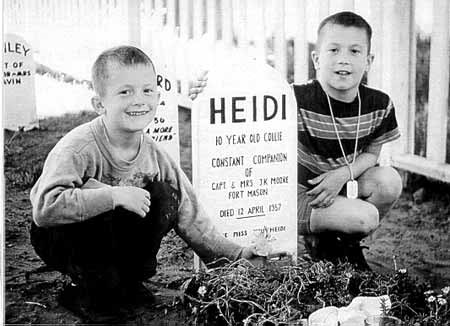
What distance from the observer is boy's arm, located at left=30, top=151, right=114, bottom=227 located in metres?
2.23

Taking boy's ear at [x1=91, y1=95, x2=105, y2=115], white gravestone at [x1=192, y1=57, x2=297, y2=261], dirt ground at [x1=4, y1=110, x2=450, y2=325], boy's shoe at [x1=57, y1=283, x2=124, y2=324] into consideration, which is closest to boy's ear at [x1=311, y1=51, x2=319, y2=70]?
white gravestone at [x1=192, y1=57, x2=297, y2=261]

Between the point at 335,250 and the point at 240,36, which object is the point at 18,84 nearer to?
the point at 240,36

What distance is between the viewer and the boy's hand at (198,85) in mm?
2375

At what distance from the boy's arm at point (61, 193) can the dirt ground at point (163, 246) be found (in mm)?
25

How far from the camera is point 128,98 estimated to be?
2283 millimetres

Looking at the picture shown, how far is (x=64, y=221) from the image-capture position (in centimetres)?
224

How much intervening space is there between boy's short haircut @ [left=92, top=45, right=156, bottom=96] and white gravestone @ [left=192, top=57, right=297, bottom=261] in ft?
0.79

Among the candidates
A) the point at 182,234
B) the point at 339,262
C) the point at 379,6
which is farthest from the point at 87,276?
the point at 379,6

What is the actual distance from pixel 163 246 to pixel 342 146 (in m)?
0.66

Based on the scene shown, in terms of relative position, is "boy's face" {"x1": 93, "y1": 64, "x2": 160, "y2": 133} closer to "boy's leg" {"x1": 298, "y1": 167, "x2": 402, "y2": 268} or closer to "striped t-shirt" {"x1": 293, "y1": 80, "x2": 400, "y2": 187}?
"striped t-shirt" {"x1": 293, "y1": 80, "x2": 400, "y2": 187}

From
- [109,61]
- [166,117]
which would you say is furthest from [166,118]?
[109,61]

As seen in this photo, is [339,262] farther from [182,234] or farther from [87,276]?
[87,276]

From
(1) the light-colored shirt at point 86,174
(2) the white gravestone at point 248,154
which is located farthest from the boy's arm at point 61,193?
(2) the white gravestone at point 248,154

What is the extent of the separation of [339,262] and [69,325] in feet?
2.85
